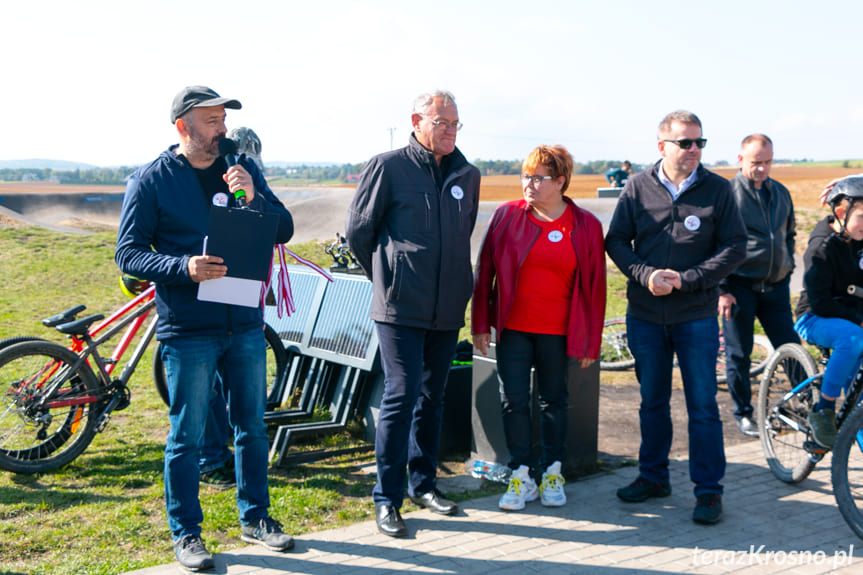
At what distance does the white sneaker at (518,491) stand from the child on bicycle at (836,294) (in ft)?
5.45

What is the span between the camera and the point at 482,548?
12.3 feet

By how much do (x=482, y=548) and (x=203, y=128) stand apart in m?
2.40

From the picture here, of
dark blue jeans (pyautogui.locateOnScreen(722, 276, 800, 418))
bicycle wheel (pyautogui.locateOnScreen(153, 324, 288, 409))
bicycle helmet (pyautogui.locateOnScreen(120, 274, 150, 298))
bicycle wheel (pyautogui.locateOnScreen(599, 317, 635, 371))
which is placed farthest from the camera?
bicycle wheel (pyautogui.locateOnScreen(599, 317, 635, 371))

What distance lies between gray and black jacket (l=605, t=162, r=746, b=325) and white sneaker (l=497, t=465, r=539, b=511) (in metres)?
1.13

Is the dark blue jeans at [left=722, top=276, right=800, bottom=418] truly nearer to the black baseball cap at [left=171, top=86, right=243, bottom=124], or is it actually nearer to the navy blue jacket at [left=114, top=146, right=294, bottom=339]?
the navy blue jacket at [left=114, top=146, right=294, bottom=339]

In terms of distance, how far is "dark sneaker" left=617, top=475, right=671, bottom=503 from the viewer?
4395 millimetres

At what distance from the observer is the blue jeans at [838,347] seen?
4227 mm

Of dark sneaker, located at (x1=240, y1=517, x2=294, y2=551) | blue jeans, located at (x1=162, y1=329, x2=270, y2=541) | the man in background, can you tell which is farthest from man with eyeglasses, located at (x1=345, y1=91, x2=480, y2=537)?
the man in background

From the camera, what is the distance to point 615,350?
26.6 ft

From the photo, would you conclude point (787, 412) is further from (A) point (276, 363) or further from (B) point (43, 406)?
(B) point (43, 406)

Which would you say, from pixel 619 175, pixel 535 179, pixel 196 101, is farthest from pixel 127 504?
pixel 619 175

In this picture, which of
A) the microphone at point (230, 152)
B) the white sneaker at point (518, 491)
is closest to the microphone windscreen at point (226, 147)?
the microphone at point (230, 152)

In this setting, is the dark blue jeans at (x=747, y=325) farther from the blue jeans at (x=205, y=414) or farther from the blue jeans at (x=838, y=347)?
the blue jeans at (x=205, y=414)

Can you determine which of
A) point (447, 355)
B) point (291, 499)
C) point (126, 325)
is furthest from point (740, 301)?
point (126, 325)
